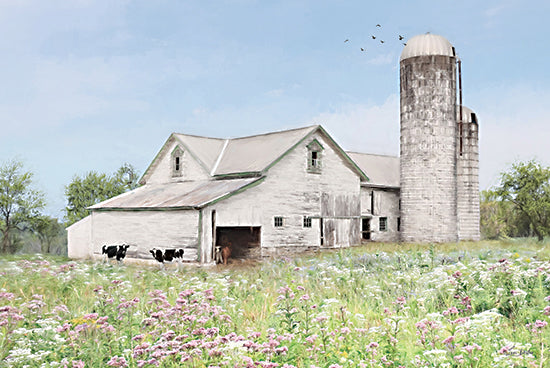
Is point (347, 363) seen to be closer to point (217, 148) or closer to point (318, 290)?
point (318, 290)

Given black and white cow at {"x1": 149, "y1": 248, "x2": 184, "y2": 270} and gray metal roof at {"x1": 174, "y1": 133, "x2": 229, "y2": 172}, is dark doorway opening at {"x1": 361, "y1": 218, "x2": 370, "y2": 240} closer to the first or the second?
gray metal roof at {"x1": 174, "y1": 133, "x2": 229, "y2": 172}

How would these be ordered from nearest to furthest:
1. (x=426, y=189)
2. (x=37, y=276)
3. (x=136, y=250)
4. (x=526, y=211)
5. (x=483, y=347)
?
1. (x=483, y=347)
2. (x=37, y=276)
3. (x=136, y=250)
4. (x=426, y=189)
5. (x=526, y=211)

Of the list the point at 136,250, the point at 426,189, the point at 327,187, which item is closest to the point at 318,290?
the point at 136,250

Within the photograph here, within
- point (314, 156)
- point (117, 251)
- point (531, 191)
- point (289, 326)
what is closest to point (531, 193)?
point (531, 191)

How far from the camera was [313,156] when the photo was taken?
102ft

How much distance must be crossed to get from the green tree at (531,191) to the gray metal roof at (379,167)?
547 inches

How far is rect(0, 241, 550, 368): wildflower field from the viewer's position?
218 inches

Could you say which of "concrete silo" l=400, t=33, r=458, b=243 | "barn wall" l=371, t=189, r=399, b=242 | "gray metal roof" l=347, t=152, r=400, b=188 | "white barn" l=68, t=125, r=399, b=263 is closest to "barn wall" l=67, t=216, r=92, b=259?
"white barn" l=68, t=125, r=399, b=263

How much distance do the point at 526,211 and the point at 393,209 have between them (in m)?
19.0

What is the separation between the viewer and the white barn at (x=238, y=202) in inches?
1001

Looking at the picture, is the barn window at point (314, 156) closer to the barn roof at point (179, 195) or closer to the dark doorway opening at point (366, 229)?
the barn roof at point (179, 195)

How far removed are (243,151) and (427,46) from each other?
15892mm

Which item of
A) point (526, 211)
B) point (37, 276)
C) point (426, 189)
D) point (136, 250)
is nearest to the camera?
point (37, 276)

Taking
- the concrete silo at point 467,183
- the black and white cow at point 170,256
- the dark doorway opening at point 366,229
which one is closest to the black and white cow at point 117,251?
the black and white cow at point 170,256
